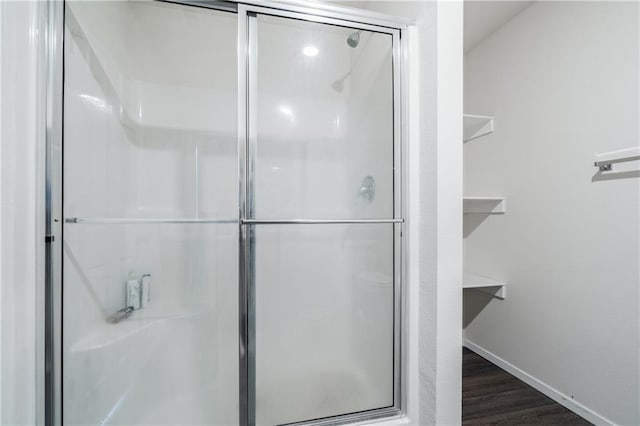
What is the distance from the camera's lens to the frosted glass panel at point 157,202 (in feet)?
3.72

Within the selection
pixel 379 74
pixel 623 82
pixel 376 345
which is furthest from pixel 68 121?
pixel 623 82

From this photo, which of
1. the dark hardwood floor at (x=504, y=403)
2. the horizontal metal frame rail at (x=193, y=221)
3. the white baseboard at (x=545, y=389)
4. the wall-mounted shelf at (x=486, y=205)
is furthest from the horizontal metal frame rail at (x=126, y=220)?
the white baseboard at (x=545, y=389)

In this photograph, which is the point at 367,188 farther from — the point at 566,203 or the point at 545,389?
the point at 545,389

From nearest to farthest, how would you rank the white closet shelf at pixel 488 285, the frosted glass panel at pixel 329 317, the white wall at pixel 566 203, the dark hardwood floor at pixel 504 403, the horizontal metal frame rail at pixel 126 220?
the horizontal metal frame rail at pixel 126 220 < the frosted glass panel at pixel 329 317 < the white wall at pixel 566 203 < the dark hardwood floor at pixel 504 403 < the white closet shelf at pixel 488 285

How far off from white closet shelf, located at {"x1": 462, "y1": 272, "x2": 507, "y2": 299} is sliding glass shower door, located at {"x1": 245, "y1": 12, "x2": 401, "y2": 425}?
3.40 feet

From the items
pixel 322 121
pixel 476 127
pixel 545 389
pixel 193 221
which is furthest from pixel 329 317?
pixel 476 127

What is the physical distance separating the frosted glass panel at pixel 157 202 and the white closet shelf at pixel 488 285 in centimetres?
162

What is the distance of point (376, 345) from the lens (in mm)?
1271

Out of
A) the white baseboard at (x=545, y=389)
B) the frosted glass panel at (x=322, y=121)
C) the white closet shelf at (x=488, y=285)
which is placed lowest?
the white baseboard at (x=545, y=389)

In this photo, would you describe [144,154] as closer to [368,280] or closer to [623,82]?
[368,280]

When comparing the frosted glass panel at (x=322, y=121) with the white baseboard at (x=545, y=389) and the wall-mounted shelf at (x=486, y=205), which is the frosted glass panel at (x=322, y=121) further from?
the white baseboard at (x=545, y=389)

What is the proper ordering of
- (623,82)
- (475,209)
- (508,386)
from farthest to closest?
(475,209) → (508,386) → (623,82)

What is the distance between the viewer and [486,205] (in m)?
2.19

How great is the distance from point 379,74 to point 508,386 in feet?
6.61
